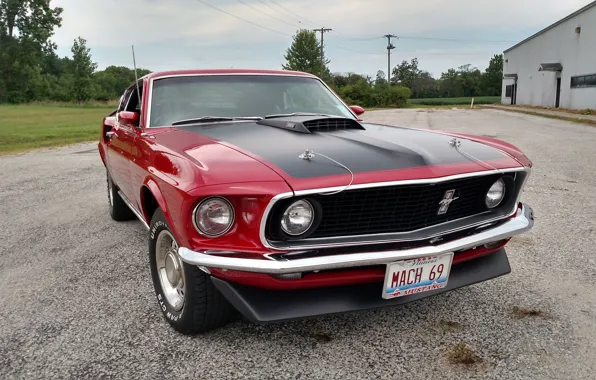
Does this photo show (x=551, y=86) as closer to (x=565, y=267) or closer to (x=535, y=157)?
(x=535, y=157)

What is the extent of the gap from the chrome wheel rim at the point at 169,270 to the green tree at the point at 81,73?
168ft

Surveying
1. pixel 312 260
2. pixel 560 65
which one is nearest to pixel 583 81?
pixel 560 65

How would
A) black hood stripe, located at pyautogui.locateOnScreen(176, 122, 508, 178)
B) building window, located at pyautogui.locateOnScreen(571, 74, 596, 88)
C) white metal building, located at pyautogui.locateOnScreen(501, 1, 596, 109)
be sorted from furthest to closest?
white metal building, located at pyautogui.locateOnScreen(501, 1, 596, 109) < building window, located at pyautogui.locateOnScreen(571, 74, 596, 88) < black hood stripe, located at pyautogui.locateOnScreen(176, 122, 508, 178)

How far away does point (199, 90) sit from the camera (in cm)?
355

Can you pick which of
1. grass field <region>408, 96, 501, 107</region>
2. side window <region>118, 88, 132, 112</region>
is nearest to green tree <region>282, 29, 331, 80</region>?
grass field <region>408, 96, 501, 107</region>

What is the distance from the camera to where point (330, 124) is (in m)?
3.20

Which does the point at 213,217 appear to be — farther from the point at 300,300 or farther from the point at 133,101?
the point at 133,101

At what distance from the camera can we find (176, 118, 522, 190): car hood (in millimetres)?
2160

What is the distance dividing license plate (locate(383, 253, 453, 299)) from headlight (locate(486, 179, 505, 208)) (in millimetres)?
567

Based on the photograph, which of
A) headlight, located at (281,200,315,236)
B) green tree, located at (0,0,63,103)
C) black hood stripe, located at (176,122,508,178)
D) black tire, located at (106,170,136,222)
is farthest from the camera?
green tree, located at (0,0,63,103)

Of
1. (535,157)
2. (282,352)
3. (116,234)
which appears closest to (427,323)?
(282,352)

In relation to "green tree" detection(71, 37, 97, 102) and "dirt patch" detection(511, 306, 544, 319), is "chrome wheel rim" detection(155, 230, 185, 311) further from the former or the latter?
"green tree" detection(71, 37, 97, 102)

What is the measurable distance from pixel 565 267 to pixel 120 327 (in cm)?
303

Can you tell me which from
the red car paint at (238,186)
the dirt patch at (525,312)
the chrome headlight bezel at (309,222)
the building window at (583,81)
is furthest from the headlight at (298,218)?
the building window at (583,81)
